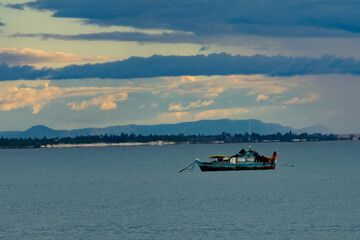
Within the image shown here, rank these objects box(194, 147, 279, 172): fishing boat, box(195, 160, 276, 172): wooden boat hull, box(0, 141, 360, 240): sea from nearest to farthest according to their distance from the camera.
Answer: box(0, 141, 360, 240): sea < box(195, 160, 276, 172): wooden boat hull < box(194, 147, 279, 172): fishing boat

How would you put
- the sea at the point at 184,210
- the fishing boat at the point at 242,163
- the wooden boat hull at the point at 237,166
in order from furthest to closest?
the fishing boat at the point at 242,163
the wooden boat hull at the point at 237,166
the sea at the point at 184,210

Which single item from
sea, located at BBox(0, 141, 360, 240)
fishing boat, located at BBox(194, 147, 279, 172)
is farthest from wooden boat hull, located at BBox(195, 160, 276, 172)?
sea, located at BBox(0, 141, 360, 240)

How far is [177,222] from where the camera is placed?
69750 millimetres

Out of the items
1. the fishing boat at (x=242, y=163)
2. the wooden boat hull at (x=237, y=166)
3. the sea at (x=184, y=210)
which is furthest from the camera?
the fishing boat at (x=242, y=163)

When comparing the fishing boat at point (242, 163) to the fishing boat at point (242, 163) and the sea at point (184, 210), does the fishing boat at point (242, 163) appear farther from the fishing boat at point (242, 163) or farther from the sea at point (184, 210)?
the sea at point (184, 210)

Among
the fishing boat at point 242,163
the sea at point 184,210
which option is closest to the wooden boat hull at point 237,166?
the fishing boat at point 242,163

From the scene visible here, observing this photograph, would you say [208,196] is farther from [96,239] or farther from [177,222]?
[96,239]

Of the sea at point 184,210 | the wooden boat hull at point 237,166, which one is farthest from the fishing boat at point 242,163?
the sea at point 184,210

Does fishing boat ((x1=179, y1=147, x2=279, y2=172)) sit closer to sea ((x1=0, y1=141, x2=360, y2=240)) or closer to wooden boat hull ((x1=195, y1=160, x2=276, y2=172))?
wooden boat hull ((x1=195, y1=160, x2=276, y2=172))

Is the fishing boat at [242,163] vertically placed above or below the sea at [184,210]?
above

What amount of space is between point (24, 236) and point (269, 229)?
22819mm

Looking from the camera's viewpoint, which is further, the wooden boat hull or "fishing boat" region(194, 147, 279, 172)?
"fishing boat" region(194, 147, 279, 172)

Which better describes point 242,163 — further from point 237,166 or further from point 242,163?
point 237,166

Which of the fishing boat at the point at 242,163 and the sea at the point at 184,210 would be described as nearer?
the sea at the point at 184,210
